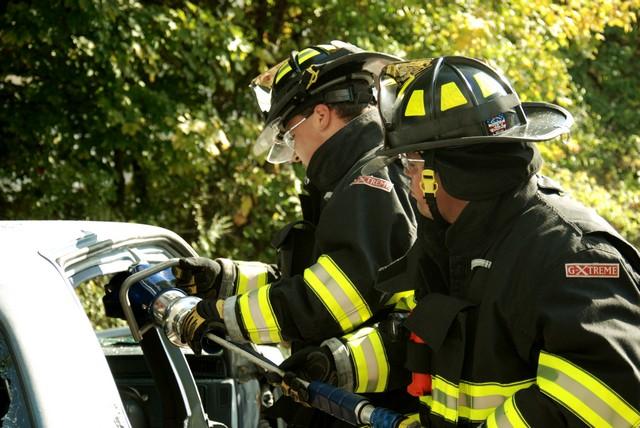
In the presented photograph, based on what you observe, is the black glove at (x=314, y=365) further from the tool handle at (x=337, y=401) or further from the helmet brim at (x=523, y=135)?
the helmet brim at (x=523, y=135)

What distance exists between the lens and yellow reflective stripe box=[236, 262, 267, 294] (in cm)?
348

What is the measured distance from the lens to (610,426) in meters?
2.07

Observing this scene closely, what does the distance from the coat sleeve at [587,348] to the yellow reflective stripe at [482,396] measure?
0.33ft

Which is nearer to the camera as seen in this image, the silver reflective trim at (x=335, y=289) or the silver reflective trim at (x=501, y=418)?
→ the silver reflective trim at (x=501, y=418)

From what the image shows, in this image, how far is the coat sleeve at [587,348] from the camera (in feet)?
6.65

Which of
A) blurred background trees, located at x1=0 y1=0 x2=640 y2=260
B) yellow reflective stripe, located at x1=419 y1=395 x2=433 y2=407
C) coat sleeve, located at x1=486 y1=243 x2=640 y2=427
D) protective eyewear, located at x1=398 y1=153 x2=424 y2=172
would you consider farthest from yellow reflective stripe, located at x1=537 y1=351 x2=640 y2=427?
blurred background trees, located at x1=0 y1=0 x2=640 y2=260

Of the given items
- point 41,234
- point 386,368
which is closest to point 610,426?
point 386,368

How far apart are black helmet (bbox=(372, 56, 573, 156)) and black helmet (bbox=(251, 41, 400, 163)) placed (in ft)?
2.10

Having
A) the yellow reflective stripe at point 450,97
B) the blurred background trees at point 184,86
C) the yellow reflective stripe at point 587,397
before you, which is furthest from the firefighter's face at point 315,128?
the blurred background trees at point 184,86

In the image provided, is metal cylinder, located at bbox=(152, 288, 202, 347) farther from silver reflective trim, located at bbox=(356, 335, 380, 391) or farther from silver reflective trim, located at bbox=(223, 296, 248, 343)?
silver reflective trim, located at bbox=(356, 335, 380, 391)

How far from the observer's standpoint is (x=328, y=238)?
292 cm

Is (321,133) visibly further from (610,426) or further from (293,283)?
(610,426)

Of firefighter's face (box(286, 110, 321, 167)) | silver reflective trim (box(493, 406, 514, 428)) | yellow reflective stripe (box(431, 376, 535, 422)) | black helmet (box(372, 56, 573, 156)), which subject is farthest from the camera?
firefighter's face (box(286, 110, 321, 167))

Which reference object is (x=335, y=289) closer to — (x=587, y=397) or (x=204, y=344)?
(x=204, y=344)
